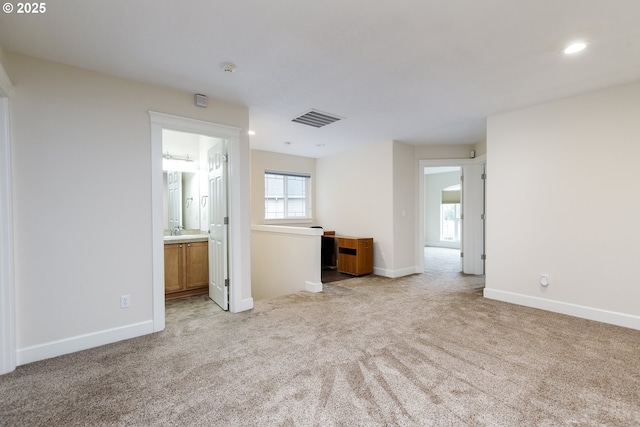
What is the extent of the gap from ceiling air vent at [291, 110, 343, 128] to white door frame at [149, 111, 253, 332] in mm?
946

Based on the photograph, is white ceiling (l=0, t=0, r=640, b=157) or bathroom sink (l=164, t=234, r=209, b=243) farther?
bathroom sink (l=164, t=234, r=209, b=243)

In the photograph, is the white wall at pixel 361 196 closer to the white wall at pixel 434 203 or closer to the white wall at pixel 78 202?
the white wall at pixel 78 202

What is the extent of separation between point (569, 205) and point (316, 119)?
3185 mm

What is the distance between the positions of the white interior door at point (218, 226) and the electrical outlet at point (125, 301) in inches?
39.7

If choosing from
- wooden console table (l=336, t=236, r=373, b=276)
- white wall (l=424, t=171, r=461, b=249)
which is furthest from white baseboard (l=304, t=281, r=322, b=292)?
white wall (l=424, t=171, r=461, b=249)

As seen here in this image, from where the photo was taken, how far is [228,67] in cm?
254

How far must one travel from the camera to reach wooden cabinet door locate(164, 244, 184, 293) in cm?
400

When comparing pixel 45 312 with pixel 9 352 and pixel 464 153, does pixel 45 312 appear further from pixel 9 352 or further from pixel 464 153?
pixel 464 153

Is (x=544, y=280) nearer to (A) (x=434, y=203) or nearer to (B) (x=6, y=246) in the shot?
(B) (x=6, y=246)

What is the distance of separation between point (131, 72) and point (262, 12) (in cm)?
153

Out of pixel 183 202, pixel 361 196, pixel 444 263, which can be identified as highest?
pixel 361 196

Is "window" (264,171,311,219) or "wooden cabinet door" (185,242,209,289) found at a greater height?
"window" (264,171,311,219)

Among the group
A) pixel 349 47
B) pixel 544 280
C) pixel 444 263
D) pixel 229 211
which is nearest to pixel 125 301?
pixel 229 211

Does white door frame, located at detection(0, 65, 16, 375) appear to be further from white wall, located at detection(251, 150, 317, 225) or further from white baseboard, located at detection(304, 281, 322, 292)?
white wall, located at detection(251, 150, 317, 225)
